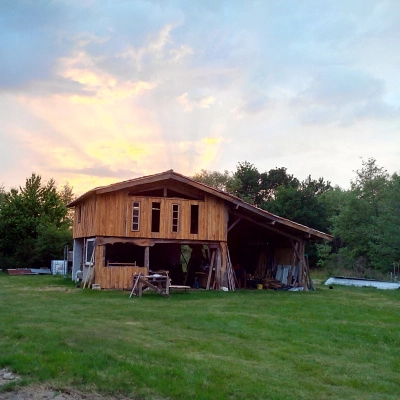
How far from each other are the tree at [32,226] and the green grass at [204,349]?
21448mm

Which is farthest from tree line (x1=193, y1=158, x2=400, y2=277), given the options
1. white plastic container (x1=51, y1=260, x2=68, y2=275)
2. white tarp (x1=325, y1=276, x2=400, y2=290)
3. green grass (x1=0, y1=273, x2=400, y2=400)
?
white plastic container (x1=51, y1=260, x2=68, y2=275)

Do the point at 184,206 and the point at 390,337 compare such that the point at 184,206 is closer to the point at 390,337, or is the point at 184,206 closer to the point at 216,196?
the point at 216,196

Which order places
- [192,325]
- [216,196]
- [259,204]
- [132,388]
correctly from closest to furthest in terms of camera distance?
[132,388] < [192,325] < [216,196] < [259,204]

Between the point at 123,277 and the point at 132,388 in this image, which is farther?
the point at 123,277

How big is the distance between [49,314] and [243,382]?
7.34 meters

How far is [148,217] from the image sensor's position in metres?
21.9

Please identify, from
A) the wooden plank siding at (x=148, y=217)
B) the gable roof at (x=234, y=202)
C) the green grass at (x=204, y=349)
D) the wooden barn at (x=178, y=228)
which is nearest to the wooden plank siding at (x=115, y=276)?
the wooden barn at (x=178, y=228)

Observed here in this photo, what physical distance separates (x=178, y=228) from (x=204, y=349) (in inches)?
526

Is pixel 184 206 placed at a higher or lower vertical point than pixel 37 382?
higher

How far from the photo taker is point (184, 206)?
2248 cm

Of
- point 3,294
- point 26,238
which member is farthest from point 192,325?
point 26,238

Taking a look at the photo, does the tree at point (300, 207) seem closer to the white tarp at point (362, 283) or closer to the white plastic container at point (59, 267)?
the white tarp at point (362, 283)

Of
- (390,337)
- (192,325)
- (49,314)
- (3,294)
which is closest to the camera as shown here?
(390,337)

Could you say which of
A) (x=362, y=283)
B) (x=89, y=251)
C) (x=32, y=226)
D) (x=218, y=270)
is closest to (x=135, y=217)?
(x=89, y=251)
